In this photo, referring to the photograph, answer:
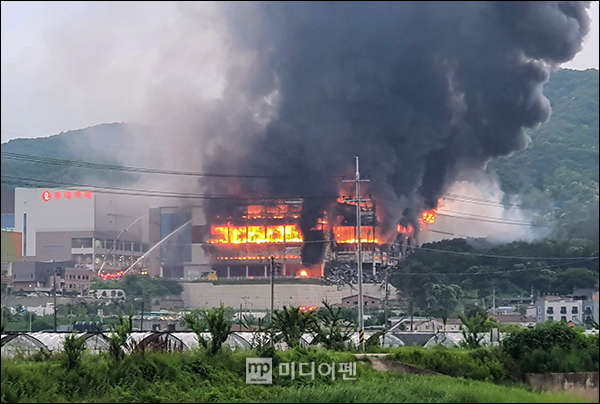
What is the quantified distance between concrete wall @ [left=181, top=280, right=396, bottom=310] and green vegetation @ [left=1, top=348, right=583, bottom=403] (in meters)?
75.3

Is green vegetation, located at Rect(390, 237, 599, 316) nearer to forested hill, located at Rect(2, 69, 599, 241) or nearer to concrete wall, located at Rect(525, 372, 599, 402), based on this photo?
forested hill, located at Rect(2, 69, 599, 241)

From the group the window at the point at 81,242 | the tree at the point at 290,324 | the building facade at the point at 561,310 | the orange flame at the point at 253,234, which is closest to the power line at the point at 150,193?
the orange flame at the point at 253,234

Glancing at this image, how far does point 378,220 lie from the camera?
113062 millimetres

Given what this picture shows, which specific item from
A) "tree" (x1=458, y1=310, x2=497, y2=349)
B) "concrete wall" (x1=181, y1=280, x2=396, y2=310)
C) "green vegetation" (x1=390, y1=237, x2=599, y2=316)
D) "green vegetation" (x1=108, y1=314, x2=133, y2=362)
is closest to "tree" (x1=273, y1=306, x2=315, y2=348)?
"tree" (x1=458, y1=310, x2=497, y2=349)

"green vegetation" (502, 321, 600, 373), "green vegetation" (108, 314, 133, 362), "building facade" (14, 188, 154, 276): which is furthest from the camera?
"building facade" (14, 188, 154, 276)

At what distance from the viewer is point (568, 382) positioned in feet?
81.7

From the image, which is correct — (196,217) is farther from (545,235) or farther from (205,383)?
(205,383)

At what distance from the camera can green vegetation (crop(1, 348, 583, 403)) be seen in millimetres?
19859

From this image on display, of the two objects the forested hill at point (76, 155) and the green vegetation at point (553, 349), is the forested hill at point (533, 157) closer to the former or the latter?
the forested hill at point (76, 155)

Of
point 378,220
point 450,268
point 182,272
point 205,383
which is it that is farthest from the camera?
point 182,272

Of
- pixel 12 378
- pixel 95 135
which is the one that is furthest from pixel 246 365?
pixel 95 135

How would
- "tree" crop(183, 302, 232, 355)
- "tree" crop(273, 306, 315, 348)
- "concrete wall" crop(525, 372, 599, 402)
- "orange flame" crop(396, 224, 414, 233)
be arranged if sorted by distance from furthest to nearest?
"orange flame" crop(396, 224, 414, 233)
"tree" crop(273, 306, 315, 348)
"tree" crop(183, 302, 232, 355)
"concrete wall" crop(525, 372, 599, 402)

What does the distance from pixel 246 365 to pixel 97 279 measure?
99.3 meters

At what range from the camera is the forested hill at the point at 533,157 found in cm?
12650
